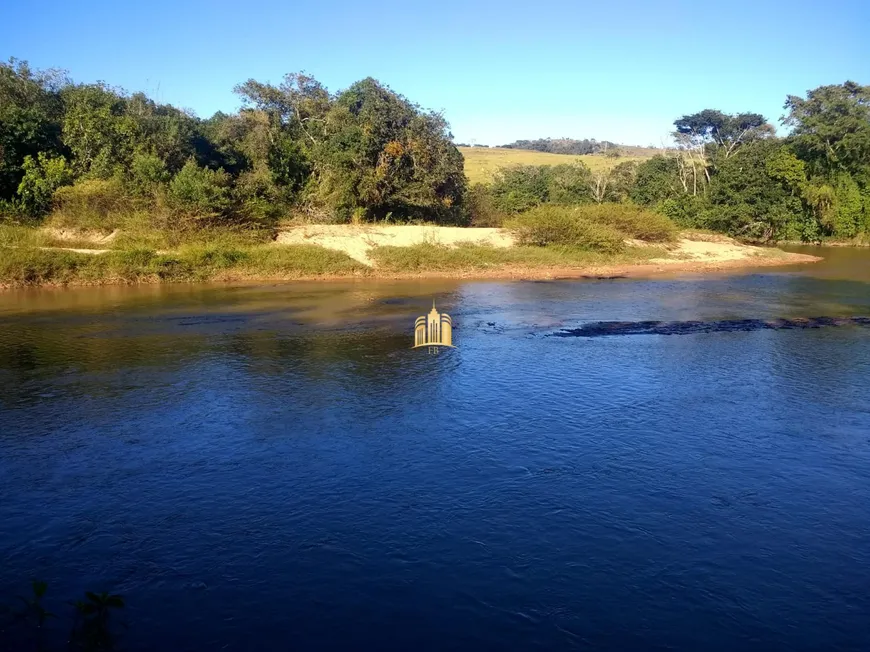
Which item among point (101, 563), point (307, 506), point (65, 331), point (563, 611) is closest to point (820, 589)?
point (563, 611)

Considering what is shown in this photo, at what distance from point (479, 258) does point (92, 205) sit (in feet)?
64.8

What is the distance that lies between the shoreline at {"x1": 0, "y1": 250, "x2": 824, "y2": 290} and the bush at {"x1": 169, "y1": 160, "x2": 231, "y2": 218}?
169 inches

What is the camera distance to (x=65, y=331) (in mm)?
21828

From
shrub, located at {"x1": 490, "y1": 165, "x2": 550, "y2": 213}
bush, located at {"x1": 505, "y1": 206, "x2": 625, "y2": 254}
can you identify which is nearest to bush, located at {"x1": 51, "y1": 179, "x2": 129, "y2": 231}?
bush, located at {"x1": 505, "y1": 206, "x2": 625, "y2": 254}

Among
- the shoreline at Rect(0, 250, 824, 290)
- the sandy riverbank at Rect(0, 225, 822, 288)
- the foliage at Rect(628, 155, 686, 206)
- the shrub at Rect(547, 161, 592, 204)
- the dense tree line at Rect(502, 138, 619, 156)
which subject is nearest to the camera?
the sandy riverbank at Rect(0, 225, 822, 288)

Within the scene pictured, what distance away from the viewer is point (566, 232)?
39.2 m

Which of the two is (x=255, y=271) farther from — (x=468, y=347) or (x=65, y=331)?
(x=468, y=347)

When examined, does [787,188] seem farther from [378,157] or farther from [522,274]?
[378,157]

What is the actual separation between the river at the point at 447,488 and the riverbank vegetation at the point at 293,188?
1428 cm

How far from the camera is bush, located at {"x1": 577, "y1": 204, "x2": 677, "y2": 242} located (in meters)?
41.1

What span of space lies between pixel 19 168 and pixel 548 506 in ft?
120

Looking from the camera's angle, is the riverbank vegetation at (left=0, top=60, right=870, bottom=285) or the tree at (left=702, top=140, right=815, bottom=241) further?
the tree at (left=702, top=140, right=815, bottom=241)

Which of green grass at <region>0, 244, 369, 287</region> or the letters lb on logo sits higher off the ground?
green grass at <region>0, 244, 369, 287</region>

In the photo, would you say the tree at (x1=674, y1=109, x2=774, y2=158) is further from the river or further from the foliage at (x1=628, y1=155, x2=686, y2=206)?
the river
